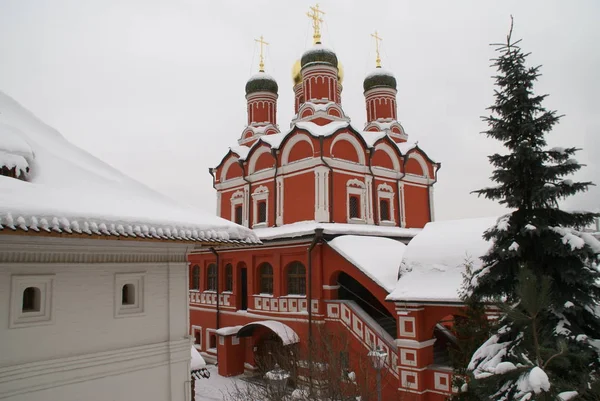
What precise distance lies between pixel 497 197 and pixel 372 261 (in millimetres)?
6797

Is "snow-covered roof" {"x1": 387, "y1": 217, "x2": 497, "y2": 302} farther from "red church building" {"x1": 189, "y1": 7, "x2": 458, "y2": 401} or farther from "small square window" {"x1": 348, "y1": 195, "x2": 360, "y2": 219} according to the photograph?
"small square window" {"x1": 348, "y1": 195, "x2": 360, "y2": 219}

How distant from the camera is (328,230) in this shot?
48.6 feet

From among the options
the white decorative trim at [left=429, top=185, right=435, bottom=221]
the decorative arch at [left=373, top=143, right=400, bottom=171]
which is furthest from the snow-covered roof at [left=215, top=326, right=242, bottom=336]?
the white decorative trim at [left=429, top=185, right=435, bottom=221]

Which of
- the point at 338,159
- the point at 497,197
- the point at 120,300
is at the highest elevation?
the point at 338,159

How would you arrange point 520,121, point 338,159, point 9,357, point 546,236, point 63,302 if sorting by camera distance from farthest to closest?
point 338,159 → point 520,121 → point 546,236 → point 63,302 → point 9,357

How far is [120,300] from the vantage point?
5719 mm

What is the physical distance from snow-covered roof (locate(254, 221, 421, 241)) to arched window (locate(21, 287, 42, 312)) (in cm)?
998

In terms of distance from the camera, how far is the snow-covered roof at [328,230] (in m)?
15.0

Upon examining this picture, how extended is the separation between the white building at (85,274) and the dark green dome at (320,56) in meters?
15.9

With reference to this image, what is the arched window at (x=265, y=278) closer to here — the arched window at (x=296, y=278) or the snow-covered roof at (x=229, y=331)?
the arched window at (x=296, y=278)

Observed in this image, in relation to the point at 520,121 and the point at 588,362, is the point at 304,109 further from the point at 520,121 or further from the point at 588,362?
the point at 588,362

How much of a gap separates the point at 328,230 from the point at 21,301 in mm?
10623

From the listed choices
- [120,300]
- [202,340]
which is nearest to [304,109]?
[202,340]

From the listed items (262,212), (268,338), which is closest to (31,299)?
(268,338)
